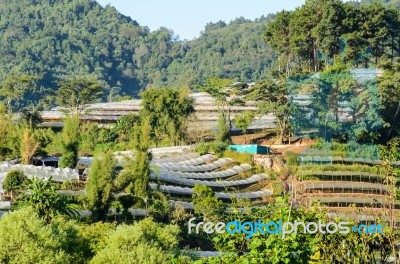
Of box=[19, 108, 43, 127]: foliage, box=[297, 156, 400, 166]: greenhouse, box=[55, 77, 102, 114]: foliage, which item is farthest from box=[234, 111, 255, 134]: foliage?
box=[19, 108, 43, 127]: foliage

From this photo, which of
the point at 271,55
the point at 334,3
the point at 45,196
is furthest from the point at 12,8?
the point at 45,196

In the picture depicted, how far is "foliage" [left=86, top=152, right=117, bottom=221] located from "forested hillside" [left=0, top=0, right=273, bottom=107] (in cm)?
5743

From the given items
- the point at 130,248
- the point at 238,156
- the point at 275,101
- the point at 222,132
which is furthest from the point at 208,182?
the point at 130,248

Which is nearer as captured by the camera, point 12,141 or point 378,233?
point 378,233

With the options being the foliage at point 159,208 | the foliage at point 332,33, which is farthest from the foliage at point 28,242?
the foliage at point 332,33

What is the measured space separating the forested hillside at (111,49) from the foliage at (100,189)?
57.4 m

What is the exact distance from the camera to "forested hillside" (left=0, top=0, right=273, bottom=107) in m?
87.2

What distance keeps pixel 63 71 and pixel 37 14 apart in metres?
20.4

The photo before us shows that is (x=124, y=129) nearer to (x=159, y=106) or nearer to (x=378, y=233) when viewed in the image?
(x=159, y=106)

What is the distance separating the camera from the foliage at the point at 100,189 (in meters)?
20.5

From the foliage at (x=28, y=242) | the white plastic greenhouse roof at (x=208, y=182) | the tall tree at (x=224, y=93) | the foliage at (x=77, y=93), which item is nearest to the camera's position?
the foliage at (x=28, y=242)

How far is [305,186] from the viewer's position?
26.3 metres

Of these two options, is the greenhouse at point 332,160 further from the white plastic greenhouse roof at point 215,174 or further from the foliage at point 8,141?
the foliage at point 8,141

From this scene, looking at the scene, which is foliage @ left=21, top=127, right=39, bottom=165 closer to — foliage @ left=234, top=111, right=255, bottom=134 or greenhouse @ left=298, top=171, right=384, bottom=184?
greenhouse @ left=298, top=171, right=384, bottom=184
